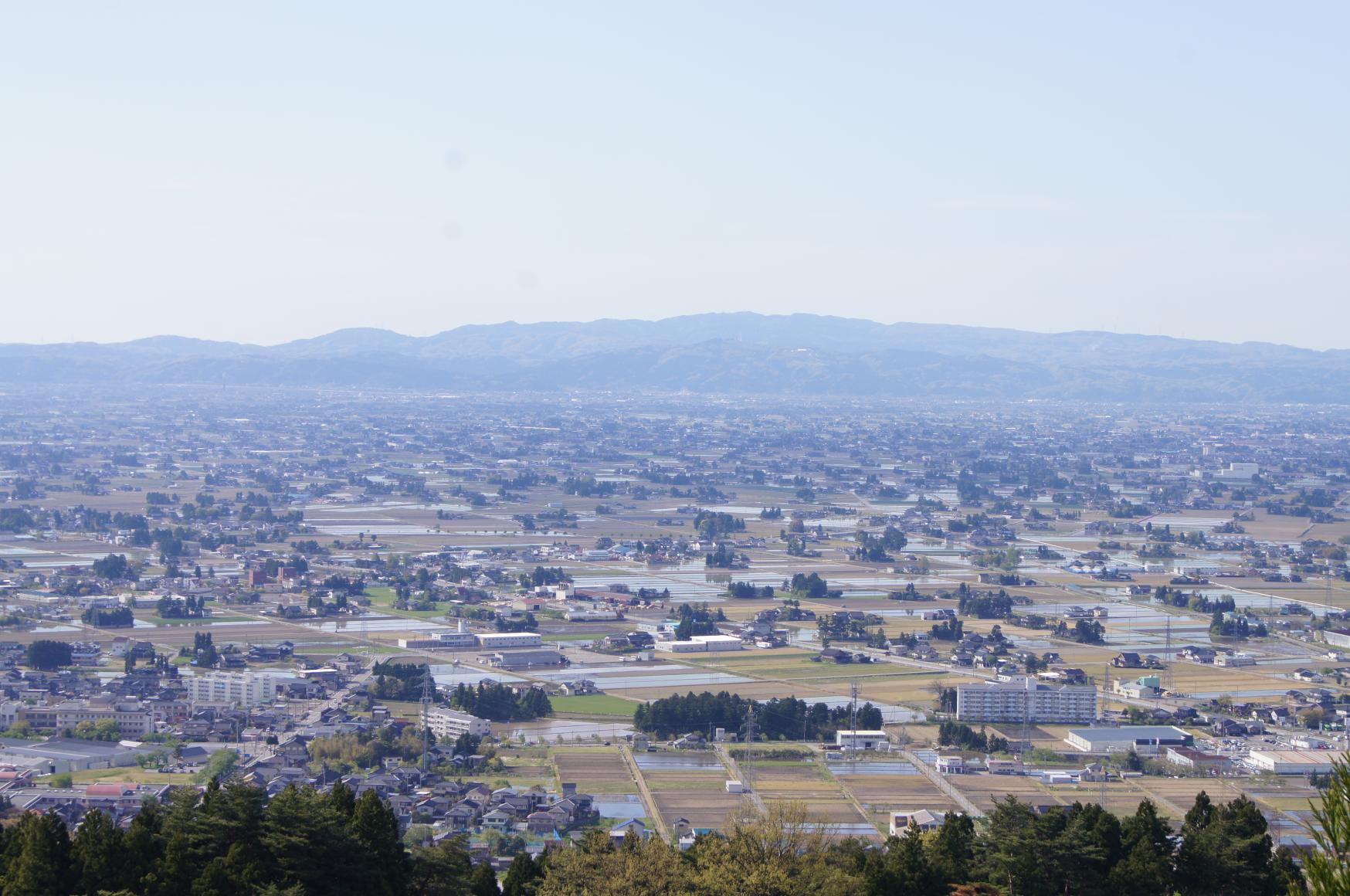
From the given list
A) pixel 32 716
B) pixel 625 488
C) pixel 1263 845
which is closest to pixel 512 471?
pixel 625 488

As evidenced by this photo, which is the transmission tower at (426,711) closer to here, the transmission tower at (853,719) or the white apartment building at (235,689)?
the white apartment building at (235,689)

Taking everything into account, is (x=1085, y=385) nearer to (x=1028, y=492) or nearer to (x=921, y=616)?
(x=1028, y=492)

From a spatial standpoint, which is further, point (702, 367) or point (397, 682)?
point (702, 367)

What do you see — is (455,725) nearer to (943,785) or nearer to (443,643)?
(943,785)

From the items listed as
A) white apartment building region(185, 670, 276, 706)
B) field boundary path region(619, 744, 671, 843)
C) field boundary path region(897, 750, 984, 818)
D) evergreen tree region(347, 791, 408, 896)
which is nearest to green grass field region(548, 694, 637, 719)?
field boundary path region(619, 744, 671, 843)

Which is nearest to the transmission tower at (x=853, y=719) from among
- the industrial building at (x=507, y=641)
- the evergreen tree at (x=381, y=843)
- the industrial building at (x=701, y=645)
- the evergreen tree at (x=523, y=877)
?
the industrial building at (x=701, y=645)

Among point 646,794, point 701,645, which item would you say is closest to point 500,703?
point 646,794

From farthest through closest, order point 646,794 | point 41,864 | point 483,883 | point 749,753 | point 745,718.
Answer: point 745,718 < point 749,753 < point 646,794 < point 483,883 < point 41,864
